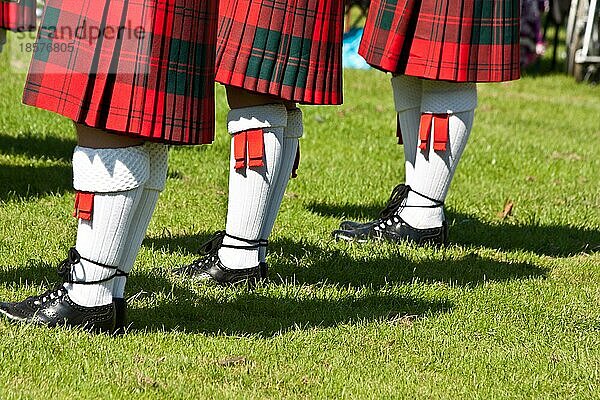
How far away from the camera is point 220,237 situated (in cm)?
340

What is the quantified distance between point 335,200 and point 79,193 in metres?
2.23

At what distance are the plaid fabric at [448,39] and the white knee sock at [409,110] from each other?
0.18 m

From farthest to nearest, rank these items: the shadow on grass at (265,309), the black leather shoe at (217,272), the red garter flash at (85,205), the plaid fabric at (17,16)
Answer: the plaid fabric at (17,16) → the black leather shoe at (217,272) → the shadow on grass at (265,309) → the red garter flash at (85,205)

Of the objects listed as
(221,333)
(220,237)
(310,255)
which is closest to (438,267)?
(310,255)

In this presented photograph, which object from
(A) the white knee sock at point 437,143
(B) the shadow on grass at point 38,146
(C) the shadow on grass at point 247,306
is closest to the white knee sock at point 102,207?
(C) the shadow on grass at point 247,306

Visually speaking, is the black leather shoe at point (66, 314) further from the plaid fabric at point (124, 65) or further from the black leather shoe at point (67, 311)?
the plaid fabric at point (124, 65)

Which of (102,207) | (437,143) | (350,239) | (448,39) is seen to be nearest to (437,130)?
(437,143)

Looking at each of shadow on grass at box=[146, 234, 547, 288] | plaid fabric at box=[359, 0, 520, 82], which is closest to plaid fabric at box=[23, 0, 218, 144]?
shadow on grass at box=[146, 234, 547, 288]

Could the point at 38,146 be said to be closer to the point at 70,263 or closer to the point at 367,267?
the point at 367,267

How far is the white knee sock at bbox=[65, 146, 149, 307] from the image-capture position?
2.54 m

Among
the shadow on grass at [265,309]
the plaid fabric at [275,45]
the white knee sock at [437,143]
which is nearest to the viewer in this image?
the shadow on grass at [265,309]

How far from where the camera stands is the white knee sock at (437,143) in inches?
155

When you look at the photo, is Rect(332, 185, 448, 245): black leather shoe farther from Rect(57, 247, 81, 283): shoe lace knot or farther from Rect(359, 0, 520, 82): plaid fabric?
Rect(57, 247, 81, 283): shoe lace knot

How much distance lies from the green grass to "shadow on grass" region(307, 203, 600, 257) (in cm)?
1
